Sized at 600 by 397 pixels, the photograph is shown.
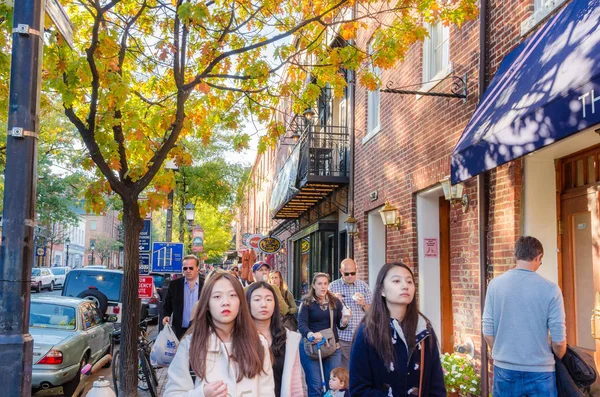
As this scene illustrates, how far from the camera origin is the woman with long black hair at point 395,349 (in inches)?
133

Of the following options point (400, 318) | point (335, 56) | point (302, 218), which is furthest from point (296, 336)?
point (302, 218)

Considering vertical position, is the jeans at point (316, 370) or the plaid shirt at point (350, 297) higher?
the plaid shirt at point (350, 297)

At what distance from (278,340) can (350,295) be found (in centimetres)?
412

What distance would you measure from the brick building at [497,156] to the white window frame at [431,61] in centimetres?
3

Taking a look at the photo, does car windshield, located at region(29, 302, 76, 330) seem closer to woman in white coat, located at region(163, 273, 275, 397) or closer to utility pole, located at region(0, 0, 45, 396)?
utility pole, located at region(0, 0, 45, 396)

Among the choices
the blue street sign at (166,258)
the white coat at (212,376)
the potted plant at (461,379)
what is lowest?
the potted plant at (461,379)

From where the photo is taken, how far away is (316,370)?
7.60m

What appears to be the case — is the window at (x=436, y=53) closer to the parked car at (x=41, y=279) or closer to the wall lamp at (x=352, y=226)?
the wall lamp at (x=352, y=226)

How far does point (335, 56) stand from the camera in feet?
28.2

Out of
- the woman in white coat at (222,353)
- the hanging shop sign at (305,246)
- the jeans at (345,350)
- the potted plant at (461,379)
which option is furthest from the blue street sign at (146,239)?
the woman in white coat at (222,353)

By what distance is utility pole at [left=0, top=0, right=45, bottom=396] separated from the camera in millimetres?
3641

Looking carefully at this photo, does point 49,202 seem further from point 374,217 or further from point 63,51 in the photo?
point 63,51

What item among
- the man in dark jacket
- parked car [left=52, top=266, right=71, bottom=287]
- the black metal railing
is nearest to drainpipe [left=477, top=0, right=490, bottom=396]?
the man in dark jacket

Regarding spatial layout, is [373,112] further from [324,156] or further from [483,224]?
[483,224]
